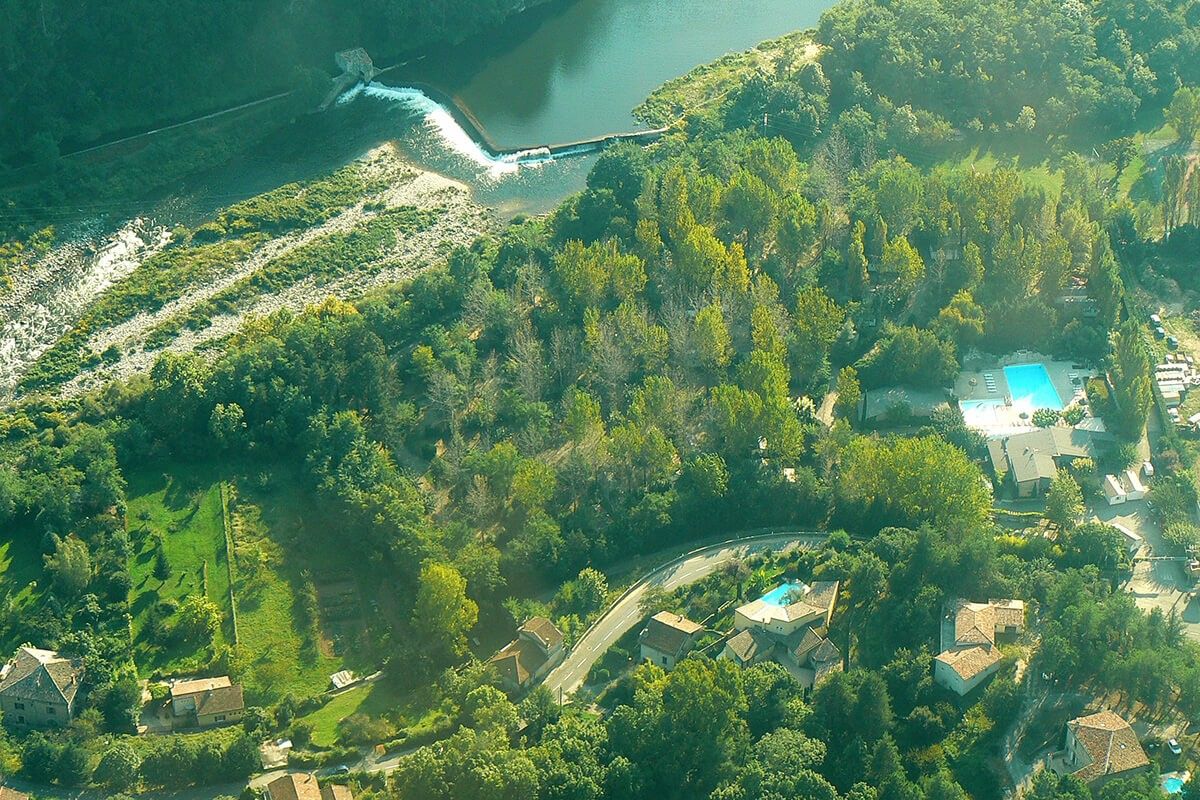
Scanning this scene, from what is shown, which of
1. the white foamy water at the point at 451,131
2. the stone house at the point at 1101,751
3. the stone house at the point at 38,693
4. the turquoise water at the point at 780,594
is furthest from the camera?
the white foamy water at the point at 451,131

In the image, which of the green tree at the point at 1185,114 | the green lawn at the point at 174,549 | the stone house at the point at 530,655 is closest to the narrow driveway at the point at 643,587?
the stone house at the point at 530,655

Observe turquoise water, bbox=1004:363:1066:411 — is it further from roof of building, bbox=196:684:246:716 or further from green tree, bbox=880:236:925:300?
roof of building, bbox=196:684:246:716

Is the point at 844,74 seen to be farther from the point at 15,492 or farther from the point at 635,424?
the point at 15,492

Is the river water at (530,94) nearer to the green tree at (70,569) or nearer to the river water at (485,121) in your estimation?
the river water at (485,121)

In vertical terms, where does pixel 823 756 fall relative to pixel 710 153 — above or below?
below

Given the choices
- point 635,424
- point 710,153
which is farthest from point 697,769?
point 710,153

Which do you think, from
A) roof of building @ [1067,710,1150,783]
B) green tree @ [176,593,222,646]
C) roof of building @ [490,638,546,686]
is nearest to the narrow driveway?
roof of building @ [490,638,546,686]
